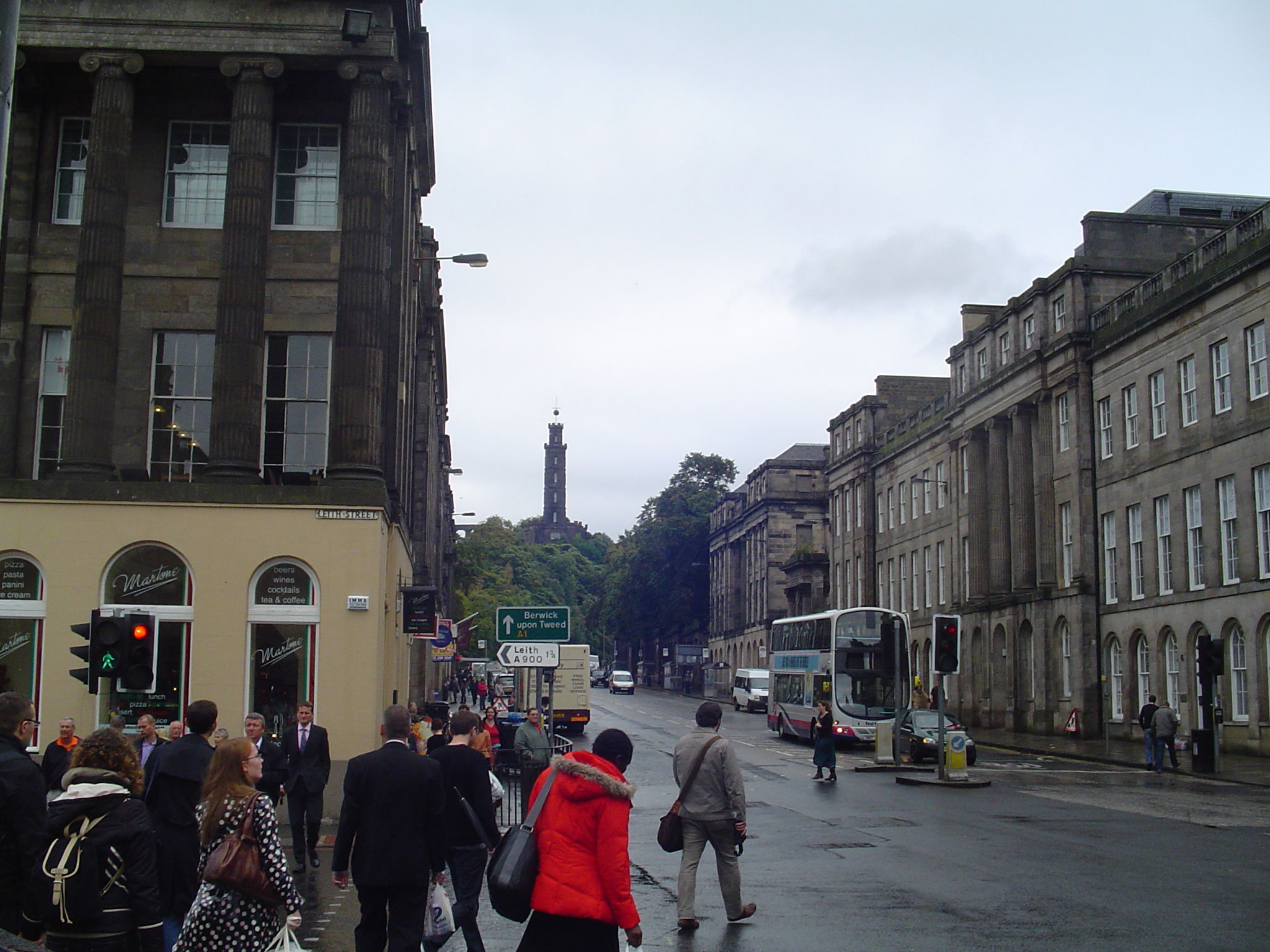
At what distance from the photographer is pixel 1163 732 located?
3253 centimetres

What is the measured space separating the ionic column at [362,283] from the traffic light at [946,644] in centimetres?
1183

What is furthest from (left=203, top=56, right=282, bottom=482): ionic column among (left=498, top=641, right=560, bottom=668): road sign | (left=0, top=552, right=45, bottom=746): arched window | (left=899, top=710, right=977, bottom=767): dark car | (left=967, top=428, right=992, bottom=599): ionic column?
(left=967, top=428, right=992, bottom=599): ionic column

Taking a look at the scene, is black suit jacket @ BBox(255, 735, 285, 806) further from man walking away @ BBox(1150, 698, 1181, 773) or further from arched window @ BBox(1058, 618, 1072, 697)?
arched window @ BBox(1058, 618, 1072, 697)

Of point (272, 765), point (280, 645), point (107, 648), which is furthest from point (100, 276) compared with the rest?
point (272, 765)

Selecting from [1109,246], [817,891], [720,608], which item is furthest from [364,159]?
[720,608]

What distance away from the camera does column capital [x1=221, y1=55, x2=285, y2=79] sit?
2369 cm

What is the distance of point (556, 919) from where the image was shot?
637 centimetres

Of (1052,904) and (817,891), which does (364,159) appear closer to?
(817,891)

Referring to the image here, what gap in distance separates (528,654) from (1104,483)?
111ft

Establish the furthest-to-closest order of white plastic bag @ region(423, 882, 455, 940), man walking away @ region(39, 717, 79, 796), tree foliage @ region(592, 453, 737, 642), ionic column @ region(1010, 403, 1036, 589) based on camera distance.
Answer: tree foliage @ region(592, 453, 737, 642)
ionic column @ region(1010, 403, 1036, 589)
man walking away @ region(39, 717, 79, 796)
white plastic bag @ region(423, 882, 455, 940)

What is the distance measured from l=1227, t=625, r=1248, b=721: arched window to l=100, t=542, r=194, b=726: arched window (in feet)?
97.6

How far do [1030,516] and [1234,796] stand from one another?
1217 inches

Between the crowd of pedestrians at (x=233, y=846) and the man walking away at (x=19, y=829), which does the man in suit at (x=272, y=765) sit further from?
the man walking away at (x=19, y=829)

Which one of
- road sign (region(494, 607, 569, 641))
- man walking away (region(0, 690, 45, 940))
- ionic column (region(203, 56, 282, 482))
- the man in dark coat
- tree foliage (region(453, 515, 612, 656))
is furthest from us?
tree foliage (region(453, 515, 612, 656))
